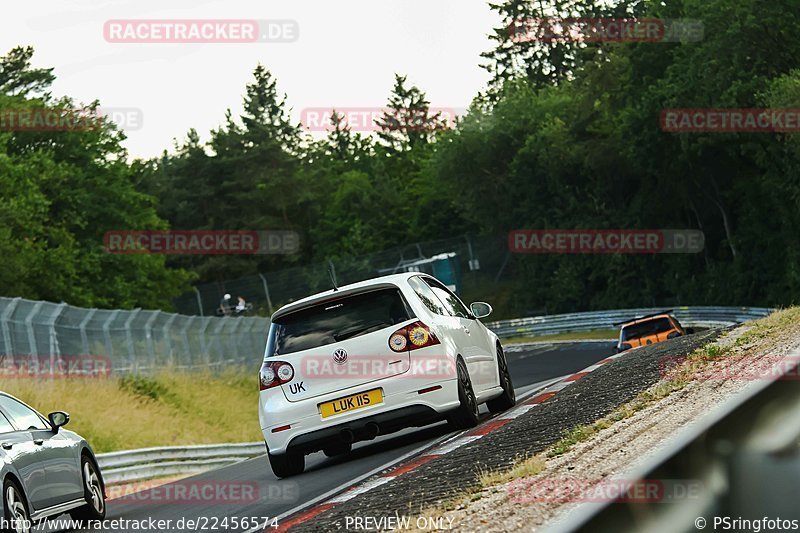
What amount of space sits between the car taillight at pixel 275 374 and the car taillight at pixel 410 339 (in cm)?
97

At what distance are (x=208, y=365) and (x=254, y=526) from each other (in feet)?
95.3

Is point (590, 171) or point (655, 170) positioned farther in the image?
point (590, 171)

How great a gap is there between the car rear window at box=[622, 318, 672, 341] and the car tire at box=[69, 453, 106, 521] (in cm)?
2071

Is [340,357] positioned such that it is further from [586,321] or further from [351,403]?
[586,321]

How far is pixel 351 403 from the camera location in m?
12.2

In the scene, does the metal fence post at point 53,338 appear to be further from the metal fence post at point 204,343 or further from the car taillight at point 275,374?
the car taillight at point 275,374

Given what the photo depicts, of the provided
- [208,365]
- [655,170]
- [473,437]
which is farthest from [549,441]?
[655,170]

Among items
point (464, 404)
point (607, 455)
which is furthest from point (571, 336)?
point (607, 455)

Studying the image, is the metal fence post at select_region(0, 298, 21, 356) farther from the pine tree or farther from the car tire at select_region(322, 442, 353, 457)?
the pine tree

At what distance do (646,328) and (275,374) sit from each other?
20.3 meters

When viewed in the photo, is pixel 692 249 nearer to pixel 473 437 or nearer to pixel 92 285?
pixel 92 285

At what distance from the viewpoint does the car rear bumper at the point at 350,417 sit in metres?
12.1

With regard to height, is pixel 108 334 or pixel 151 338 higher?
pixel 108 334

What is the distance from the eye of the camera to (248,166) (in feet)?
342
